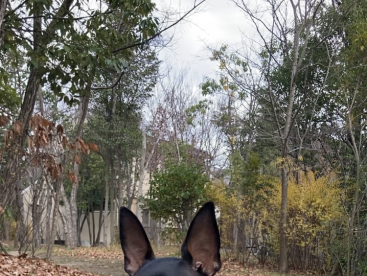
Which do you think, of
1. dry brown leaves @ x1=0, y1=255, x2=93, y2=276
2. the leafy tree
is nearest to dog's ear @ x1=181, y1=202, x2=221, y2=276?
dry brown leaves @ x1=0, y1=255, x2=93, y2=276

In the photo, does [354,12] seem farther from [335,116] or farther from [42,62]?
[42,62]

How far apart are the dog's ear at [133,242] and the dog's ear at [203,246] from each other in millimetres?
180

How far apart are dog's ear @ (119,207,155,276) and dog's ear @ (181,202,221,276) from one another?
180 millimetres

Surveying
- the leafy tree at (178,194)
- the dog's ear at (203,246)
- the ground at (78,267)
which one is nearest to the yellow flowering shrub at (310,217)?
the ground at (78,267)

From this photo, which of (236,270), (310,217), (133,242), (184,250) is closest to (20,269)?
(133,242)

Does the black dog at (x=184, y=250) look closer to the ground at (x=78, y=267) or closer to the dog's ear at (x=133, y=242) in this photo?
the dog's ear at (x=133, y=242)

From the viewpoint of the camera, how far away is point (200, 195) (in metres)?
13.0

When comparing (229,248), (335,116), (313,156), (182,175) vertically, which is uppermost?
(335,116)

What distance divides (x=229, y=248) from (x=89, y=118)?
11296 mm

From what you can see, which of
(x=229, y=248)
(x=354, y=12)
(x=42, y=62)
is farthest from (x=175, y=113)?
(x=42, y=62)

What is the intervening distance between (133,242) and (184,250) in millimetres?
236

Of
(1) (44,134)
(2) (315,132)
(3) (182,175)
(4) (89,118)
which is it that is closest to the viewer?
(1) (44,134)

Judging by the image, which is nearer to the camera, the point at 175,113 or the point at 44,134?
the point at 44,134

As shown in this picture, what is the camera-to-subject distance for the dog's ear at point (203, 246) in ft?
6.02
